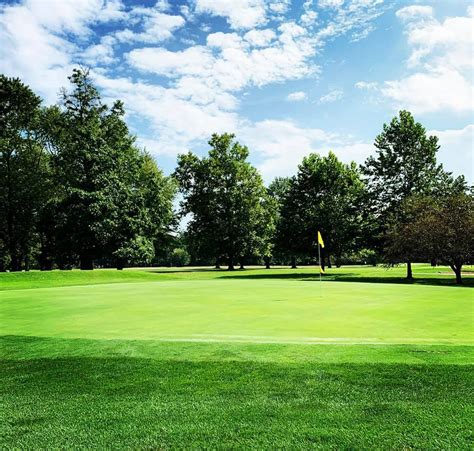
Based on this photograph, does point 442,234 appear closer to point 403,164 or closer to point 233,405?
Result: point 403,164

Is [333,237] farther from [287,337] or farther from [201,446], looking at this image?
[201,446]

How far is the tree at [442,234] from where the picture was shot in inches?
1218

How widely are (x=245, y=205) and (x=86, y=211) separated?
21.5 metres

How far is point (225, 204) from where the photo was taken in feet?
183

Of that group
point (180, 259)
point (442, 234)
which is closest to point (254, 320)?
point (442, 234)

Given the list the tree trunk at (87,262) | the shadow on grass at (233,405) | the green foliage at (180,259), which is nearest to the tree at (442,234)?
the shadow on grass at (233,405)

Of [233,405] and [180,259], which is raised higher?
[233,405]

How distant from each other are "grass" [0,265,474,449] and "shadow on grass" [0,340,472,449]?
0.01m

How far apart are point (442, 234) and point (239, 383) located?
102 feet

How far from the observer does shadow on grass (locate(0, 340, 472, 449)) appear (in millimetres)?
3373

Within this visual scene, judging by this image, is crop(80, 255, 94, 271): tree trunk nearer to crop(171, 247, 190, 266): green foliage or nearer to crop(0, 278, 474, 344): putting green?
crop(0, 278, 474, 344): putting green

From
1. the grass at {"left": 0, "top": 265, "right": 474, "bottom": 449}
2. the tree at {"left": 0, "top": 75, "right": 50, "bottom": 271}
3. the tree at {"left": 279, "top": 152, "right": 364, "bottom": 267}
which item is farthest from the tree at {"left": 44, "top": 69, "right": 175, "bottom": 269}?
the grass at {"left": 0, "top": 265, "right": 474, "bottom": 449}

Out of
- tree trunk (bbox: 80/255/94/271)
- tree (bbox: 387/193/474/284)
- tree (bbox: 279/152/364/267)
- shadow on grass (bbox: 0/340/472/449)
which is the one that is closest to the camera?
shadow on grass (bbox: 0/340/472/449)

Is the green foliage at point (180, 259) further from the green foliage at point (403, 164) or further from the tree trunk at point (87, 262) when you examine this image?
the green foliage at point (403, 164)
